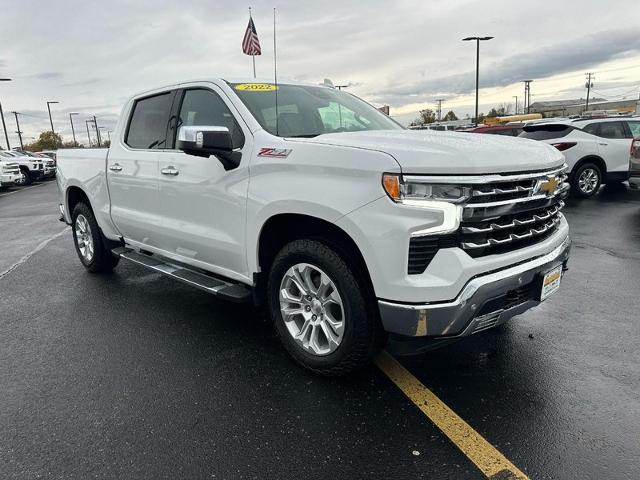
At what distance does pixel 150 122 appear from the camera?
4734mm

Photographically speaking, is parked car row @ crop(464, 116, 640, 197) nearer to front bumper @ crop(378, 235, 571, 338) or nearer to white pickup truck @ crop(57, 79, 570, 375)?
white pickup truck @ crop(57, 79, 570, 375)

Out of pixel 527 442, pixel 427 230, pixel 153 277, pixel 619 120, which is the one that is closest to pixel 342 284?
pixel 427 230

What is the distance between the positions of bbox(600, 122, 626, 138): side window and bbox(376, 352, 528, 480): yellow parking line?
1026 centimetres

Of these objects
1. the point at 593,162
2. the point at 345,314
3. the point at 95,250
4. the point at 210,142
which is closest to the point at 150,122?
the point at 210,142

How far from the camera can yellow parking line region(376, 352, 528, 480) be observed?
237 centimetres

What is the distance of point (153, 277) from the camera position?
5.90m

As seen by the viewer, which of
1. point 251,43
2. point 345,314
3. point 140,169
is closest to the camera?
point 345,314

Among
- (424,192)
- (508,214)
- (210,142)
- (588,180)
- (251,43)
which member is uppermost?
(251,43)

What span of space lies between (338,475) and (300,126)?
2.36 m

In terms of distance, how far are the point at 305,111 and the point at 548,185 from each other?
1.84m

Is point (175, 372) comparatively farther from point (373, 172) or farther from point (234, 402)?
point (373, 172)

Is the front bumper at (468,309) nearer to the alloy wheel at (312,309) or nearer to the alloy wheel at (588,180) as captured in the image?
the alloy wheel at (312,309)

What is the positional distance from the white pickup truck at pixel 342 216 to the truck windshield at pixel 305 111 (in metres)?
0.02

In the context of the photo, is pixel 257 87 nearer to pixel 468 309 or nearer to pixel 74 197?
pixel 468 309
